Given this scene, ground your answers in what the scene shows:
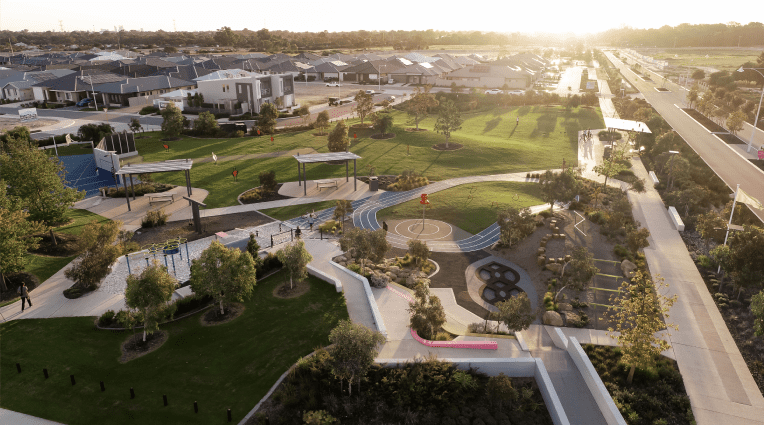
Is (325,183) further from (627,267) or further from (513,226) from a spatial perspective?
(627,267)

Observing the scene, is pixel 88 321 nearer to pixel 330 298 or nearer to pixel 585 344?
pixel 330 298

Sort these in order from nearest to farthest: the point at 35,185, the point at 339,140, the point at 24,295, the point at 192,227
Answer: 1. the point at 24,295
2. the point at 35,185
3. the point at 192,227
4. the point at 339,140

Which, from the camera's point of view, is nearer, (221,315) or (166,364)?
(166,364)

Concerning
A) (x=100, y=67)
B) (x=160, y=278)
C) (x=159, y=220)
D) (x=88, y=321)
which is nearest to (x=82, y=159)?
(x=159, y=220)

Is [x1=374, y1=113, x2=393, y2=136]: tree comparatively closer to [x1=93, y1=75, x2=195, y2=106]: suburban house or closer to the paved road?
the paved road

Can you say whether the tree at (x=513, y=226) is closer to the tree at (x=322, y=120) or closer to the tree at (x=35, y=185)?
the tree at (x=35, y=185)

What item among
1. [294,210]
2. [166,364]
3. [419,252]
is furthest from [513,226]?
[166,364]
